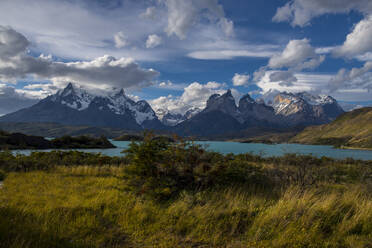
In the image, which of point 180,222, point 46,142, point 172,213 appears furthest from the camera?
point 46,142

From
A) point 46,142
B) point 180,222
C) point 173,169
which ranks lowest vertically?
point 46,142

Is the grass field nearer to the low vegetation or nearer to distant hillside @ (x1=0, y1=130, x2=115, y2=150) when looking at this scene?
the low vegetation

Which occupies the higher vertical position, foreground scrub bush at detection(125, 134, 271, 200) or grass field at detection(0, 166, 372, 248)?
foreground scrub bush at detection(125, 134, 271, 200)

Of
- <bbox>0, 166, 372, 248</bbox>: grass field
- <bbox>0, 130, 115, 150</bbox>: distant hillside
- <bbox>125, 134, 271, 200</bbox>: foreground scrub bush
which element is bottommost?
<bbox>0, 130, 115, 150</bbox>: distant hillside

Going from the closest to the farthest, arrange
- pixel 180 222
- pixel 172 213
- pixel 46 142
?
pixel 180 222, pixel 172 213, pixel 46 142

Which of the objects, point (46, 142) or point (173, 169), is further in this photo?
point (46, 142)

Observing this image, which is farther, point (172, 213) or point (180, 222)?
point (172, 213)

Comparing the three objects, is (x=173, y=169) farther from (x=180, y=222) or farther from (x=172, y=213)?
(x=180, y=222)

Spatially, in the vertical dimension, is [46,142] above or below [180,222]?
below

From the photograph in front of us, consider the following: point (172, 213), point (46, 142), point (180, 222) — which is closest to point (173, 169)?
point (172, 213)

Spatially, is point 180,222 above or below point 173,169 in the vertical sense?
below

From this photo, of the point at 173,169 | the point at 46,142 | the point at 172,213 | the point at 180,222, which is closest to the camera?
the point at 180,222

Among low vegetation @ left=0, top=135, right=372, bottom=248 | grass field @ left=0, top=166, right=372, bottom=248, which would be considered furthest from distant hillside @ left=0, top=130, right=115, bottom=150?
grass field @ left=0, top=166, right=372, bottom=248

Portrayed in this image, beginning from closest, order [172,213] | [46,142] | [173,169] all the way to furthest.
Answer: [172,213], [173,169], [46,142]
